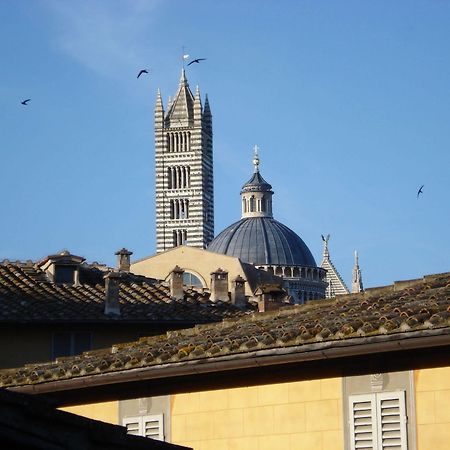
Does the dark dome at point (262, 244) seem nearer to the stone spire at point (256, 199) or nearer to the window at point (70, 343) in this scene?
the stone spire at point (256, 199)

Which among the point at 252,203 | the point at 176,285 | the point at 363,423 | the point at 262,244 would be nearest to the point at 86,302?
the point at 176,285

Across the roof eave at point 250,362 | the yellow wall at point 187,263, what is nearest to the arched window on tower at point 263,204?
the yellow wall at point 187,263

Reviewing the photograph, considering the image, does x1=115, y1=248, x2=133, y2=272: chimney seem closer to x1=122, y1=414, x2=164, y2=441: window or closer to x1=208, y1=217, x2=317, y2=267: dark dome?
x1=122, y1=414, x2=164, y2=441: window

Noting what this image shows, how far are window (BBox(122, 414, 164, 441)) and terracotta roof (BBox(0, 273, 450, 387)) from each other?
453 mm

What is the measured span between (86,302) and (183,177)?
129752 mm

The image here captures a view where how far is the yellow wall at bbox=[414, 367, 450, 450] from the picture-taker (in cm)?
1131

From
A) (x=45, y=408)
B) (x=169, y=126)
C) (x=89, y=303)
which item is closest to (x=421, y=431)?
(x=45, y=408)

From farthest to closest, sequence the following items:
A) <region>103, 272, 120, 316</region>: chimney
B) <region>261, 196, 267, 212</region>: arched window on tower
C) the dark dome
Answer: <region>261, 196, 267, 212</region>: arched window on tower → the dark dome → <region>103, 272, 120, 316</region>: chimney

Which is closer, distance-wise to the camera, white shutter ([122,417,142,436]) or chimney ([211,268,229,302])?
white shutter ([122,417,142,436])

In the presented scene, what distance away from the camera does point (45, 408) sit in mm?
6516

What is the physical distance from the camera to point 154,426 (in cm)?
1370

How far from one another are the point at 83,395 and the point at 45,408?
27.0ft

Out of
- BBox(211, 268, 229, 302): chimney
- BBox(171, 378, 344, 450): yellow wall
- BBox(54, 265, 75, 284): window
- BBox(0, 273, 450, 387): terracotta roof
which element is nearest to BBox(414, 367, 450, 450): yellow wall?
BBox(0, 273, 450, 387): terracotta roof

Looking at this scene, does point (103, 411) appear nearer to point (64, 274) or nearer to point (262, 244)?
point (64, 274)
